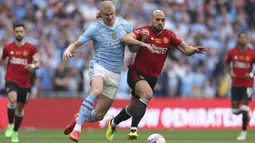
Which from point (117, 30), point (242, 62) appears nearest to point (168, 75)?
point (242, 62)

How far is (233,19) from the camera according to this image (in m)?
30.6

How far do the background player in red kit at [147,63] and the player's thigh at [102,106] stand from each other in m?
0.68

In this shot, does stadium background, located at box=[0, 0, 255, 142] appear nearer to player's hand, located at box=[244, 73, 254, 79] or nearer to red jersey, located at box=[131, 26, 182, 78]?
player's hand, located at box=[244, 73, 254, 79]

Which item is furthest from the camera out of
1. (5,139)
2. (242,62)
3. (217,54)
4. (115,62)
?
(217,54)

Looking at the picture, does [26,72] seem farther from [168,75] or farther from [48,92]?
[168,75]

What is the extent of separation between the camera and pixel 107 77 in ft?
51.9

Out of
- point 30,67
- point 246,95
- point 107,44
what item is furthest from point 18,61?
point 246,95

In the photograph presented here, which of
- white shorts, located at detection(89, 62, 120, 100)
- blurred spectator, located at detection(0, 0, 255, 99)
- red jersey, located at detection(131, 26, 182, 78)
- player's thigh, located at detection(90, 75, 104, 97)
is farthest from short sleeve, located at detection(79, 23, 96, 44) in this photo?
blurred spectator, located at detection(0, 0, 255, 99)

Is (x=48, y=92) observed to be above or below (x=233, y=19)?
below

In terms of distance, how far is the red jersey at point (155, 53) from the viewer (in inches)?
647

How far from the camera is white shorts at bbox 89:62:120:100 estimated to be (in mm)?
15688

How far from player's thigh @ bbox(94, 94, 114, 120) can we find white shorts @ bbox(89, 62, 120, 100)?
0.09m

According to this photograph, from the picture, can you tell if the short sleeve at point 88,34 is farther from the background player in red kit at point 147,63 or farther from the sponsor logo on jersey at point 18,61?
the sponsor logo on jersey at point 18,61

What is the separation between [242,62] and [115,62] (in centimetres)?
685
